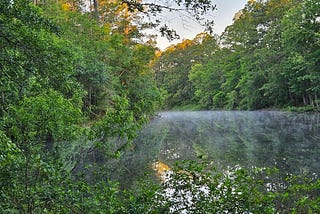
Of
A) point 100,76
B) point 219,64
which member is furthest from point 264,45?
point 100,76

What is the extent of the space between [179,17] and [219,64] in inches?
2058

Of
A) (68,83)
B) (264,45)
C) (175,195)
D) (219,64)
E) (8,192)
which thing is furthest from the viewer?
(219,64)

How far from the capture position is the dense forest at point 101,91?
337 cm

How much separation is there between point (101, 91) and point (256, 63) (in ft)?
76.3

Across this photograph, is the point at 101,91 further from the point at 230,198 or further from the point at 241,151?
the point at 230,198

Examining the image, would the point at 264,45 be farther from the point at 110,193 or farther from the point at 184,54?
the point at 110,193

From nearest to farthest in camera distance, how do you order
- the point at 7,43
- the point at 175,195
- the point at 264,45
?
the point at 175,195
the point at 7,43
the point at 264,45

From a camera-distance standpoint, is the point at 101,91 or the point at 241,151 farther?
the point at 101,91

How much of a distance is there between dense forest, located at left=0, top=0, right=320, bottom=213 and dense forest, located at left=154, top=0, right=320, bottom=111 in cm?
17

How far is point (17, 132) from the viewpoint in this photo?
3.96 meters

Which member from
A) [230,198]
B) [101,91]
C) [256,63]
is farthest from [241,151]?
[256,63]

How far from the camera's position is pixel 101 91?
1945cm

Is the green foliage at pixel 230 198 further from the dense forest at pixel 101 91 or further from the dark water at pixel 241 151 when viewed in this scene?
the dark water at pixel 241 151

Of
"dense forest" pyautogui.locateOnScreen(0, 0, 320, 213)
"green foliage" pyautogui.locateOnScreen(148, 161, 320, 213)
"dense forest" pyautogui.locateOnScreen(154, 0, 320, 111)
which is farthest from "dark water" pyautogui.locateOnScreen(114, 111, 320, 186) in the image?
"green foliage" pyautogui.locateOnScreen(148, 161, 320, 213)
